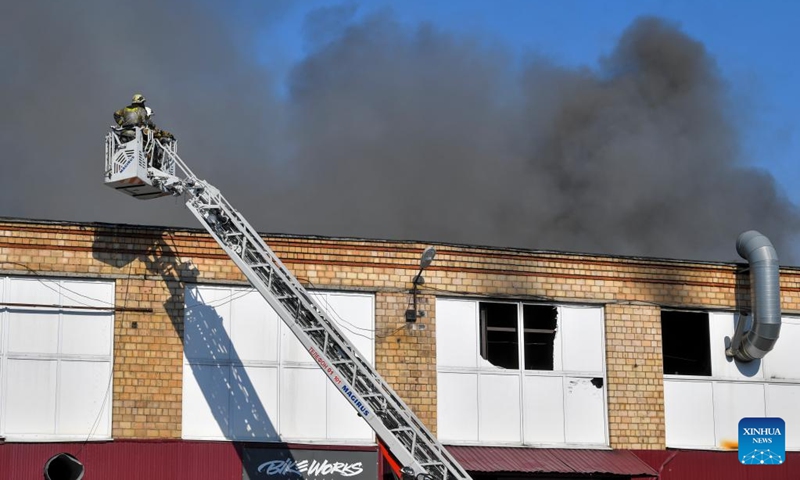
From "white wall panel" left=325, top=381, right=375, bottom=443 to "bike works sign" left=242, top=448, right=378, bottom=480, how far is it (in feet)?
0.95

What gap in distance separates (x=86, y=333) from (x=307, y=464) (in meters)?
3.66

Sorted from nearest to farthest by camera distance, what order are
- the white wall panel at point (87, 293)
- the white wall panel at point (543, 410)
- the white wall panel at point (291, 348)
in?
1. the white wall panel at point (87, 293)
2. the white wall panel at point (291, 348)
3. the white wall panel at point (543, 410)

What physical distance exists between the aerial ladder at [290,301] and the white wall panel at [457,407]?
8.28ft

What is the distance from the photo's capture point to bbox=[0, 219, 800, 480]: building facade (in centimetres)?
1742

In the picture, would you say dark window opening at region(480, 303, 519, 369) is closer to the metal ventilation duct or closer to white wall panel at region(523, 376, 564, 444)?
white wall panel at region(523, 376, 564, 444)

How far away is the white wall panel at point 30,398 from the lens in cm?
1705

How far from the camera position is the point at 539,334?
20.0m

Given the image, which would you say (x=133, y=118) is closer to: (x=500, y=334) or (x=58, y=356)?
(x=58, y=356)

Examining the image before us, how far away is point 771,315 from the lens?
20.2 m

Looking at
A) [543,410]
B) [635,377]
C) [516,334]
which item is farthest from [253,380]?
[635,377]

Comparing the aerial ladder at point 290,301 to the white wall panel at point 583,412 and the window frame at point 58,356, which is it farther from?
the white wall panel at point 583,412

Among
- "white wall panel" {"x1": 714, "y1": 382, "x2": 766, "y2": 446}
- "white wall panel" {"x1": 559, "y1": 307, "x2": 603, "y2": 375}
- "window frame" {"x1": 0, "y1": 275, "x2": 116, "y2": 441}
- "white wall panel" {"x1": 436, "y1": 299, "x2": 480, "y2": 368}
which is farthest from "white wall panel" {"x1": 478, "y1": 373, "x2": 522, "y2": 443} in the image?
"window frame" {"x1": 0, "y1": 275, "x2": 116, "y2": 441}

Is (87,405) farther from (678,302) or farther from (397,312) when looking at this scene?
(678,302)

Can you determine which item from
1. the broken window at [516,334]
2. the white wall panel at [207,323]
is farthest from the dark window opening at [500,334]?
the white wall panel at [207,323]
